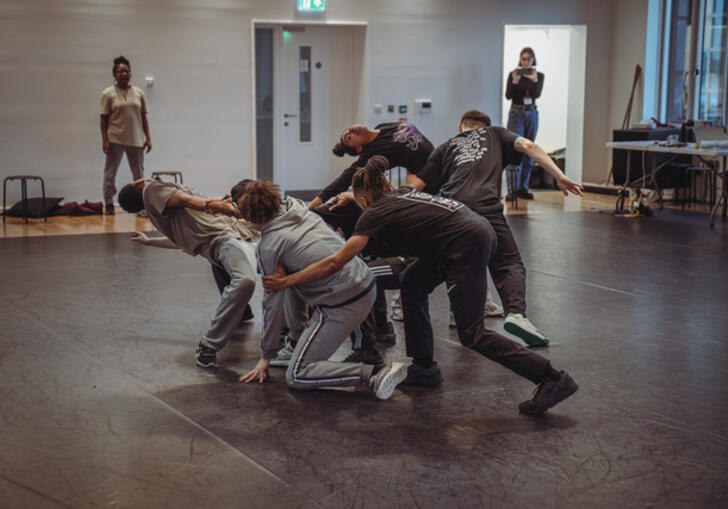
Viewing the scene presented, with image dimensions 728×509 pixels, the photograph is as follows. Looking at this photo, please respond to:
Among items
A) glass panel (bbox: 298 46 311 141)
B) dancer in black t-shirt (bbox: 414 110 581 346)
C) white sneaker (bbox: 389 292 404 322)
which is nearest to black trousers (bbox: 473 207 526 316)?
dancer in black t-shirt (bbox: 414 110 581 346)

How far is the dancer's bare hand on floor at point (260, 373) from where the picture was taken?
167 inches

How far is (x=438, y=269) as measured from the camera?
3.91 m

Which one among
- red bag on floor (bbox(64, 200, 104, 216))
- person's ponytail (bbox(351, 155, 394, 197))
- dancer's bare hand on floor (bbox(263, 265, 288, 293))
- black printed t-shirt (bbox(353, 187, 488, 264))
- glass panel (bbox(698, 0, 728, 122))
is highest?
glass panel (bbox(698, 0, 728, 122))

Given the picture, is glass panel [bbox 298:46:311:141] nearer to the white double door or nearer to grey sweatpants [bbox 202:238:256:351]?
the white double door

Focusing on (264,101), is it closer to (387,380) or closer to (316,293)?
(316,293)

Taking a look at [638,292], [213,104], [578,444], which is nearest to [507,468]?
[578,444]

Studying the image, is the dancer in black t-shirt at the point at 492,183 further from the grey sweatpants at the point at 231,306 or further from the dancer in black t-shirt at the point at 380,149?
the grey sweatpants at the point at 231,306

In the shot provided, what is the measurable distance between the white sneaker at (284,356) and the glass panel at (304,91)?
8020 mm

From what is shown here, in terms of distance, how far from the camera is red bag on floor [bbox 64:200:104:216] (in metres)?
10.5

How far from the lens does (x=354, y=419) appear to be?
3.74 m

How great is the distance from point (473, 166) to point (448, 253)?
1337mm

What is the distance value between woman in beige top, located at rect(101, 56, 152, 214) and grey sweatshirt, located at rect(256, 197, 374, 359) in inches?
267

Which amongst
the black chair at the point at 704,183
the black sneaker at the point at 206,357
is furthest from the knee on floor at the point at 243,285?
the black chair at the point at 704,183

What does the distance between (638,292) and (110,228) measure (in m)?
5.69
